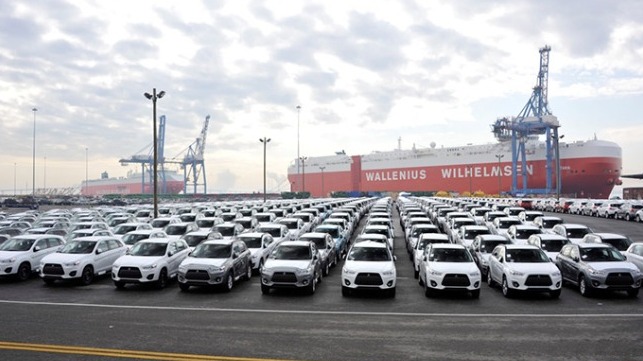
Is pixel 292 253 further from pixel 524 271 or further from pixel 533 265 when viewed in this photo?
pixel 533 265

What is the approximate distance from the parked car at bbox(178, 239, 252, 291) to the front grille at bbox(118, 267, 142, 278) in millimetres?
1365

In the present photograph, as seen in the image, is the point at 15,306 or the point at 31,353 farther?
the point at 15,306

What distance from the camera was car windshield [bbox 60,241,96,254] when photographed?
17497 mm

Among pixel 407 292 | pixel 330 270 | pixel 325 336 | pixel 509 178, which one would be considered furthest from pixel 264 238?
pixel 509 178

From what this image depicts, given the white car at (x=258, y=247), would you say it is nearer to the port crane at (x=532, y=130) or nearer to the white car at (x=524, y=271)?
the white car at (x=524, y=271)

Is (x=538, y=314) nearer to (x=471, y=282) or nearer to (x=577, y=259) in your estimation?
(x=471, y=282)

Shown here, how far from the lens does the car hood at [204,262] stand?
1513 cm

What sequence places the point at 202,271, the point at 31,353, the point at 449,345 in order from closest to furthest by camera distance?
the point at 31,353
the point at 449,345
the point at 202,271

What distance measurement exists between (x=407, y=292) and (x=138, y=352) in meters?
8.64

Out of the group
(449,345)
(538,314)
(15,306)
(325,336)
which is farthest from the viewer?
(15,306)

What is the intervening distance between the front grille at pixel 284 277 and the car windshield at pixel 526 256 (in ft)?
21.0

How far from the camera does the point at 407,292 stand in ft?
50.0

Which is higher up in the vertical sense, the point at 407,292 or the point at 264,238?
the point at 264,238

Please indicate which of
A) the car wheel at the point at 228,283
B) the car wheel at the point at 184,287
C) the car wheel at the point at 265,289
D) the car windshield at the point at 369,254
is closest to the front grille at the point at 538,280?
the car windshield at the point at 369,254
